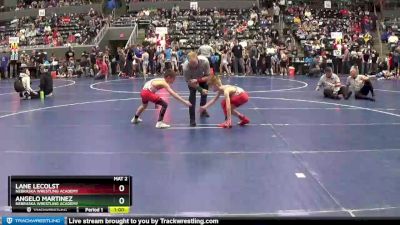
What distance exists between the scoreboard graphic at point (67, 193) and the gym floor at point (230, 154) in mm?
2624

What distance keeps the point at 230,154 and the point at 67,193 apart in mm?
5495

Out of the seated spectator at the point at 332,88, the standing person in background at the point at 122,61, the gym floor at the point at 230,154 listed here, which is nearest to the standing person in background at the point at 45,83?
the gym floor at the point at 230,154

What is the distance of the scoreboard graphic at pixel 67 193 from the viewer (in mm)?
2438

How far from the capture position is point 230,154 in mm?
7852

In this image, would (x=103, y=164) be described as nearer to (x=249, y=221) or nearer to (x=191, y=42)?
(x=249, y=221)

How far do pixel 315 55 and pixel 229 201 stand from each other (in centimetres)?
1973

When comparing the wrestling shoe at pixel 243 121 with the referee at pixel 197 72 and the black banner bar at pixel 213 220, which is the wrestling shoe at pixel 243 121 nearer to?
the referee at pixel 197 72

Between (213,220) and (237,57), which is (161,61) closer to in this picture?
(237,57)

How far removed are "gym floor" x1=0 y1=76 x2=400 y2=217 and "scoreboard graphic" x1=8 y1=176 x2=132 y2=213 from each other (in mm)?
2624

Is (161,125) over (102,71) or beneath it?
beneath

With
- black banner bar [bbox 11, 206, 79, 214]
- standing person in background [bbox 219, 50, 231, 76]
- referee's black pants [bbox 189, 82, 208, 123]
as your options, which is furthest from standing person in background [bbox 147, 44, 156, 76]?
black banner bar [bbox 11, 206, 79, 214]

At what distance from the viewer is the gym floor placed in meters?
5.52

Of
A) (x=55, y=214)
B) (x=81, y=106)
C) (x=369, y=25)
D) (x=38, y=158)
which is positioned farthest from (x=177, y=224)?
(x=369, y=25)

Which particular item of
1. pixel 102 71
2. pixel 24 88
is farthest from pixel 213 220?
pixel 102 71
